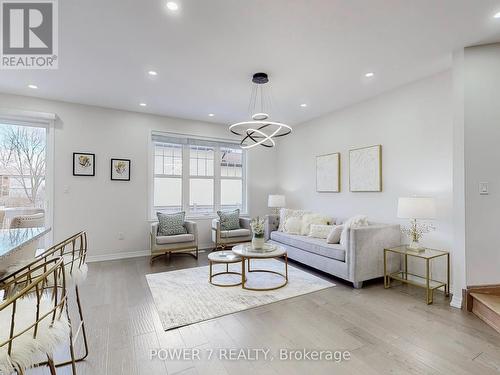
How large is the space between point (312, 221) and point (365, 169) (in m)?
1.25

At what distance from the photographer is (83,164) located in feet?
14.9

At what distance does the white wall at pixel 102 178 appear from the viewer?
437 cm

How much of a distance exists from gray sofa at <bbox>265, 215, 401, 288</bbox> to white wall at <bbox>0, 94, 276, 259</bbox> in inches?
131

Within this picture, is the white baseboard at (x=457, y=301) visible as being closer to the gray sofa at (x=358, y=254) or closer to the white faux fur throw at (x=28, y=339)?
the gray sofa at (x=358, y=254)

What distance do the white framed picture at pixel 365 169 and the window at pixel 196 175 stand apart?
264 centimetres

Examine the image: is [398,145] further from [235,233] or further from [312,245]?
[235,233]

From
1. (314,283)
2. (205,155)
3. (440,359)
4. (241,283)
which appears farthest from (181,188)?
(440,359)

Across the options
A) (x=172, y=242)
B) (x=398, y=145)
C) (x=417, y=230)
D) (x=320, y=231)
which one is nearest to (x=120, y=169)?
(x=172, y=242)

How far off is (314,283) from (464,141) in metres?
2.38

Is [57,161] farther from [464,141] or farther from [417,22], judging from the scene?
[464,141]

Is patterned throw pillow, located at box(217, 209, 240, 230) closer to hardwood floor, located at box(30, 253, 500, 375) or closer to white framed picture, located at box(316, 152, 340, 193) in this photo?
white framed picture, located at box(316, 152, 340, 193)

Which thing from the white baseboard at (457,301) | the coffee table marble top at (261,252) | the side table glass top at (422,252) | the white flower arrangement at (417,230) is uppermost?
the white flower arrangement at (417,230)

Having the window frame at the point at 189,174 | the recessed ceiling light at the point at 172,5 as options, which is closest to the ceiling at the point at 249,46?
the recessed ceiling light at the point at 172,5

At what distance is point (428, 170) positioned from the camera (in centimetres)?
342
